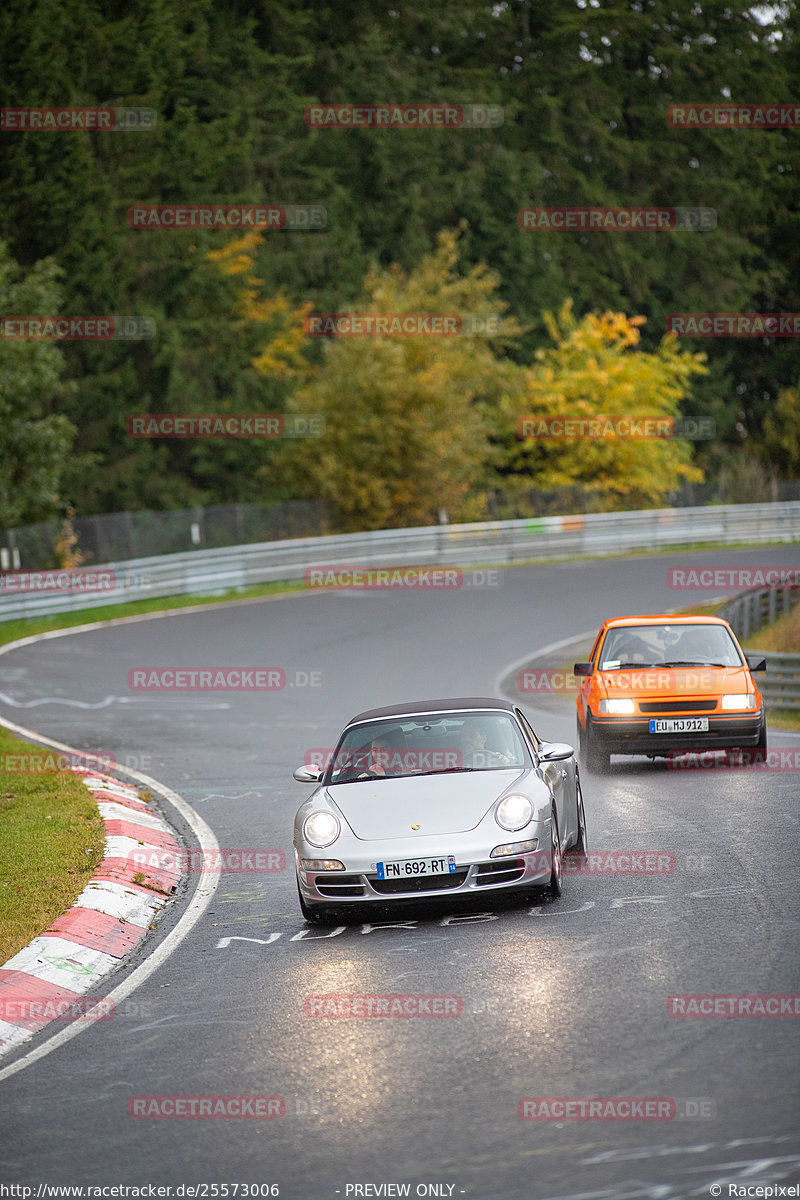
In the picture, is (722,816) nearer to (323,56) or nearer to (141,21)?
(141,21)

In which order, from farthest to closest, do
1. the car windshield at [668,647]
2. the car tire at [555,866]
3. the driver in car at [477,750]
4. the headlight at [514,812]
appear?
the car windshield at [668,647] < the driver in car at [477,750] < the car tire at [555,866] < the headlight at [514,812]

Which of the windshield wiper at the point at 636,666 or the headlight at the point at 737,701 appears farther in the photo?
the windshield wiper at the point at 636,666

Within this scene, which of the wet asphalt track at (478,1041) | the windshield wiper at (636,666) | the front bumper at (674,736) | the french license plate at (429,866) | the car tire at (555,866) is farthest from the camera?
the windshield wiper at (636,666)

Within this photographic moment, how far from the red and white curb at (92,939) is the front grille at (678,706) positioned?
5194mm

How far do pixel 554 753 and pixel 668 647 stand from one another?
6.61 meters

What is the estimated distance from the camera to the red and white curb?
762cm

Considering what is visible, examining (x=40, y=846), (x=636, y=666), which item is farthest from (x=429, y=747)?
(x=636, y=666)

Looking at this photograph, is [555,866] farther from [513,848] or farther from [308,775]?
[308,775]

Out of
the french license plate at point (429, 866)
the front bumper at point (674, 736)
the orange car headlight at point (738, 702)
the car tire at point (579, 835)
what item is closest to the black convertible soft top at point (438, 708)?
the car tire at point (579, 835)

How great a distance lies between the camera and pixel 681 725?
1523 centimetres

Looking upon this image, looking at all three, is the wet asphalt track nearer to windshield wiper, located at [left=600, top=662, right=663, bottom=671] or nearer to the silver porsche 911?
the silver porsche 911

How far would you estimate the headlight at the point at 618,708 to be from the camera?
15.4 m

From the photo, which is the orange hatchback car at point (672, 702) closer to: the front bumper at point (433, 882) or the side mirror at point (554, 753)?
the side mirror at point (554, 753)

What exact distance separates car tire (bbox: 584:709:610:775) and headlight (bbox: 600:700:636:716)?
24 centimetres
